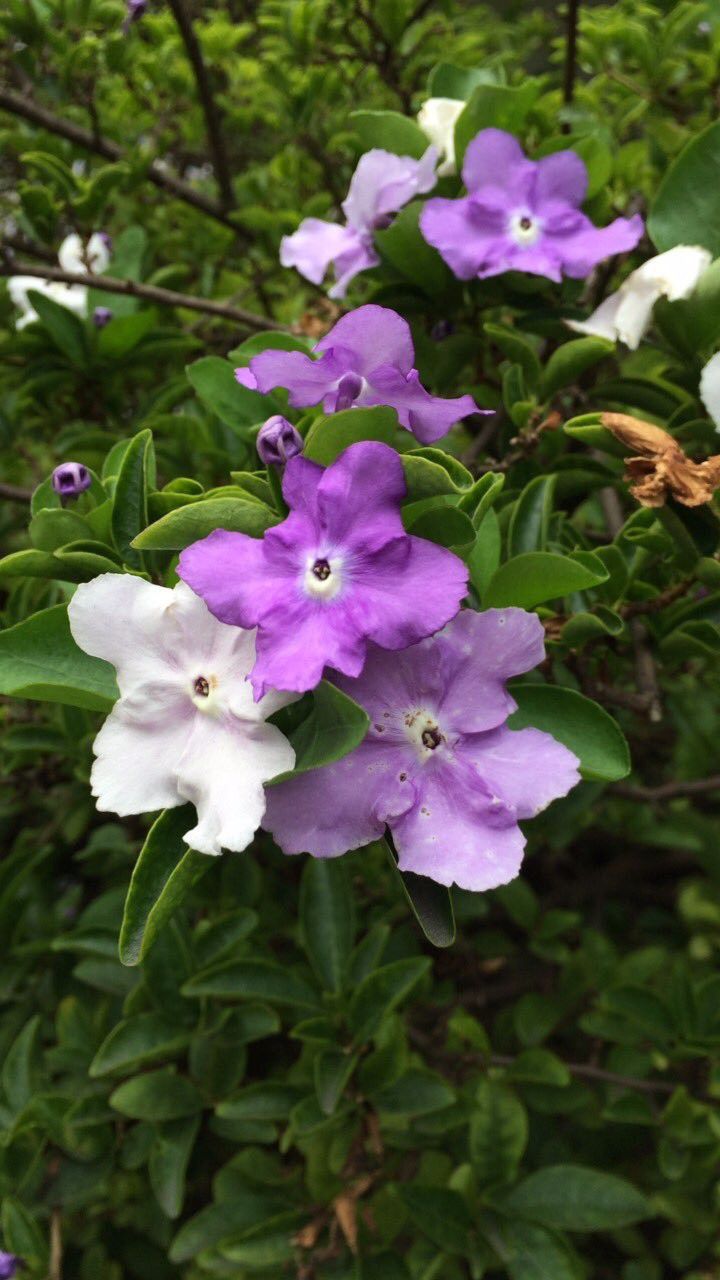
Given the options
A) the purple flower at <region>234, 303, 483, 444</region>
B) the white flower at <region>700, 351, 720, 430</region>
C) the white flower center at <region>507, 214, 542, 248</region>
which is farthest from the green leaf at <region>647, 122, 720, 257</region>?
the purple flower at <region>234, 303, 483, 444</region>

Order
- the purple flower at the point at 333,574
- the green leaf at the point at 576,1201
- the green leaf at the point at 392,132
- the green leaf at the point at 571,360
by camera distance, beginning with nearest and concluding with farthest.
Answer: the purple flower at the point at 333,574, the green leaf at the point at 571,360, the green leaf at the point at 392,132, the green leaf at the point at 576,1201

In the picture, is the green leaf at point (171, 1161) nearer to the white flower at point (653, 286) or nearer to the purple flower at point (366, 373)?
the purple flower at point (366, 373)

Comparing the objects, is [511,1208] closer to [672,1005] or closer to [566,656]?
[672,1005]

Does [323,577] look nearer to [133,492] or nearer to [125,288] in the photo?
[133,492]

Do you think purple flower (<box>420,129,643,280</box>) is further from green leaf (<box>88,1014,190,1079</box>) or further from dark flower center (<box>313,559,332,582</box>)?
green leaf (<box>88,1014,190,1079</box>)

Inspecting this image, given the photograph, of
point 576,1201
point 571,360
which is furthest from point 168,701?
point 576,1201

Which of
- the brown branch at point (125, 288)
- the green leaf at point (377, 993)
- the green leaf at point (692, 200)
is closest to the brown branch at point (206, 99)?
the brown branch at point (125, 288)
